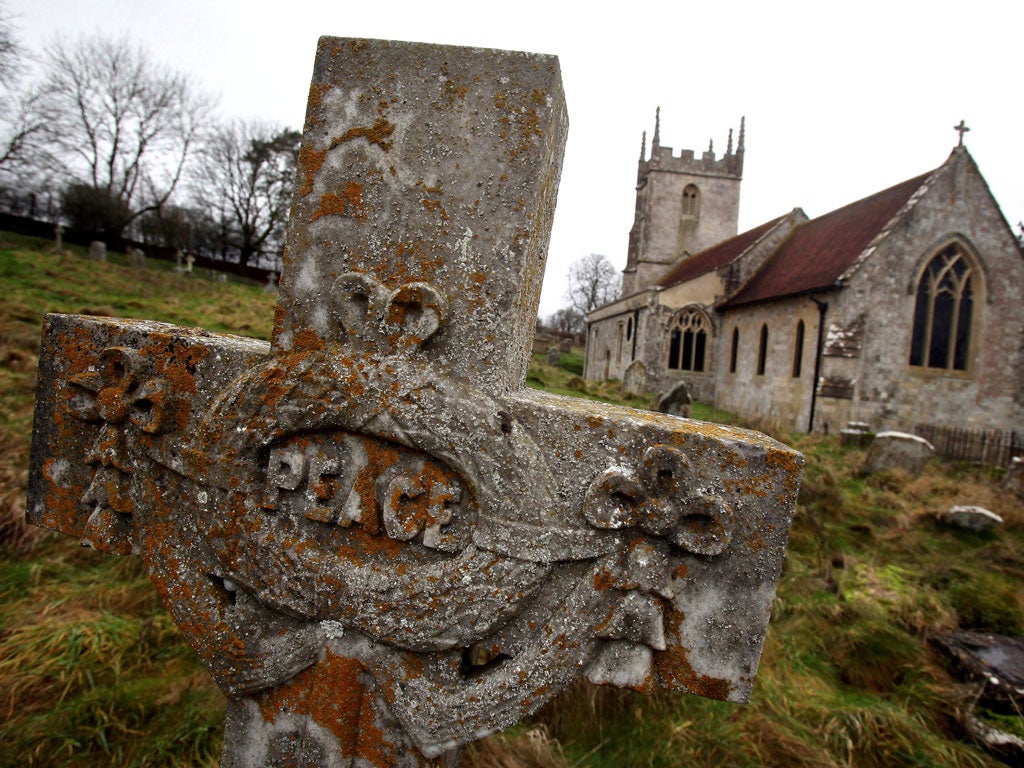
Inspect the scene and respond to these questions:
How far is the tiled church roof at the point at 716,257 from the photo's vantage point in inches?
1062

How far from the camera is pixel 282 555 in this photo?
1.68m

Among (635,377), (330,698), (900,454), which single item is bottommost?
(900,454)

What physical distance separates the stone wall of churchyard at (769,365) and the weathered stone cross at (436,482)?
1662 cm

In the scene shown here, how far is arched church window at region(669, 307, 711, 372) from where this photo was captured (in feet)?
85.1

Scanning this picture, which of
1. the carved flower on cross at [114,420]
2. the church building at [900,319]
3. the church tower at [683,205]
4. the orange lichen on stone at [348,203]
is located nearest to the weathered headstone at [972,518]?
the orange lichen on stone at [348,203]

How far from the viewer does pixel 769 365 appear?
21.1 meters

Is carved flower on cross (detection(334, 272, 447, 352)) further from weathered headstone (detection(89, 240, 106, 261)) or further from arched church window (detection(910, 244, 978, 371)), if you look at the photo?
weathered headstone (detection(89, 240, 106, 261))

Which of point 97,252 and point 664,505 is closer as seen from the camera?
point 664,505

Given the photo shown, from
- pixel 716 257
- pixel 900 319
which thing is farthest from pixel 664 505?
pixel 716 257

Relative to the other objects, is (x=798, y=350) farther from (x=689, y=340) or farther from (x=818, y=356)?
(x=689, y=340)

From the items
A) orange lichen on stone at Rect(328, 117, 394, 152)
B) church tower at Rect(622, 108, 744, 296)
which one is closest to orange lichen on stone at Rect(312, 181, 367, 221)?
A: orange lichen on stone at Rect(328, 117, 394, 152)

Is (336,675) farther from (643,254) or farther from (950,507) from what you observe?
(643,254)

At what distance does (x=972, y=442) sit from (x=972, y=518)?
11387 mm

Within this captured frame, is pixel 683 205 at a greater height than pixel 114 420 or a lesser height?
greater
